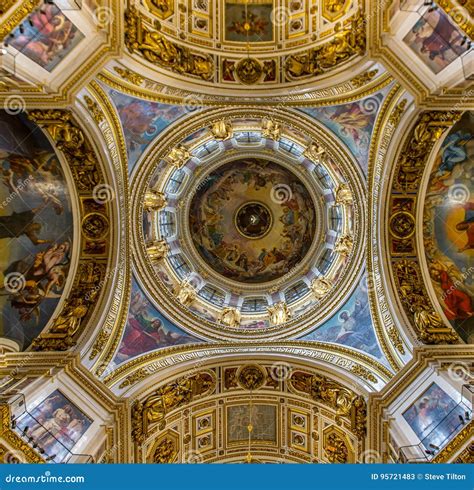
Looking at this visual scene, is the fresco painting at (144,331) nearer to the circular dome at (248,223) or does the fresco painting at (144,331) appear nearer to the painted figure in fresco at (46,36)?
the circular dome at (248,223)

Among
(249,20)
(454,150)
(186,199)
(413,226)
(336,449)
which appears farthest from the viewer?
(186,199)

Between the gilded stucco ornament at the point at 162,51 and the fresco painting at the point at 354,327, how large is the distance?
9154mm

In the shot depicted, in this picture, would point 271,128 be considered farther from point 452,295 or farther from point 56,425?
point 56,425

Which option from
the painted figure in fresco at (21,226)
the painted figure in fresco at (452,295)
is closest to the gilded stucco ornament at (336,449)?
the painted figure in fresco at (452,295)

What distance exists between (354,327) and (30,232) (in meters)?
11.5

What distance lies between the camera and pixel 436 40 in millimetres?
11617

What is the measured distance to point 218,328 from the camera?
18062 mm

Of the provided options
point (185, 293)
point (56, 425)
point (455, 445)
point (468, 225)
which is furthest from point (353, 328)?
point (56, 425)

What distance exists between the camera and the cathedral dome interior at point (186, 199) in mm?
12164

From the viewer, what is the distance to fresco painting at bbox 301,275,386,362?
55.1ft

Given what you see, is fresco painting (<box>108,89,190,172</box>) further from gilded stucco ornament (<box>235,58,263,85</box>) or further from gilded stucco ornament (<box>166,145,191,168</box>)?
gilded stucco ornament (<box>235,58,263,85</box>)

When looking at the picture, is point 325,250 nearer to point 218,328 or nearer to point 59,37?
point 218,328

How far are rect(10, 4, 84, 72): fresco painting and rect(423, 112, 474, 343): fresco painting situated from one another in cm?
1073

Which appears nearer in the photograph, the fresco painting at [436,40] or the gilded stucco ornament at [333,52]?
the fresco painting at [436,40]
